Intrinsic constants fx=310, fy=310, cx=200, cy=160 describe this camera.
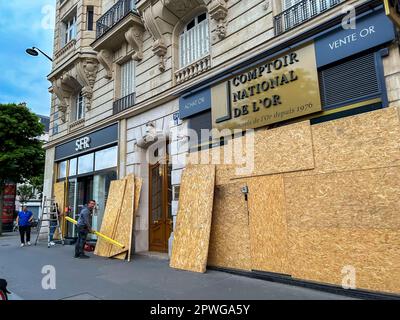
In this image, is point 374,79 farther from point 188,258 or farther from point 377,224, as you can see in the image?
point 188,258

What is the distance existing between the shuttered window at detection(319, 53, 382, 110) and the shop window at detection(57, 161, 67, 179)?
12000mm

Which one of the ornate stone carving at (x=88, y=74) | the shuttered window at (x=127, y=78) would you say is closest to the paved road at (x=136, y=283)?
the shuttered window at (x=127, y=78)

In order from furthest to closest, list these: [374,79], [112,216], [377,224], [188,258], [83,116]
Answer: [83,116], [112,216], [188,258], [374,79], [377,224]

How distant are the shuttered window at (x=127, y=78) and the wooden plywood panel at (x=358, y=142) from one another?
7.59 meters

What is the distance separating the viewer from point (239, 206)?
658 cm

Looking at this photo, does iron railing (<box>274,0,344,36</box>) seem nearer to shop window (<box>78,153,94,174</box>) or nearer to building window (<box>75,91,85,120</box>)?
shop window (<box>78,153,94,174</box>)

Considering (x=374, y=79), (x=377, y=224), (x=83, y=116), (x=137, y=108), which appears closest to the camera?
(x=377, y=224)

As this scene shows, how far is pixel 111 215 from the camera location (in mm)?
9539

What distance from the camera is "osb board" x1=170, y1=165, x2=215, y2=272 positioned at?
22.0 feet

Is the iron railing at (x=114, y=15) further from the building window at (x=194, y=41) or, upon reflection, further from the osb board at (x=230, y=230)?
the osb board at (x=230, y=230)

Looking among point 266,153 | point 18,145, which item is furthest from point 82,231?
point 18,145

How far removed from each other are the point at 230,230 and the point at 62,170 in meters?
10.6
